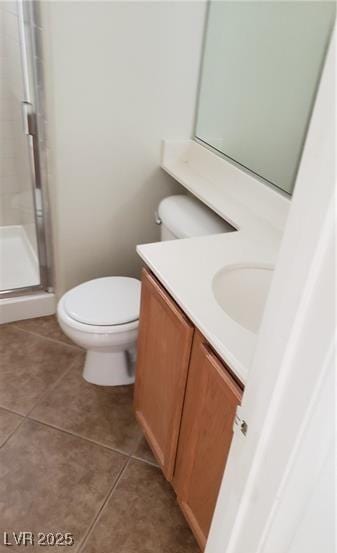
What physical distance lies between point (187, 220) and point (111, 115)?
587 millimetres

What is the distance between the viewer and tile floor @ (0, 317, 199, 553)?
1.46 m

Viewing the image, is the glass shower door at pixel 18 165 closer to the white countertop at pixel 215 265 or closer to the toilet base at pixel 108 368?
the toilet base at pixel 108 368

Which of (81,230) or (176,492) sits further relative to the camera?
(81,230)

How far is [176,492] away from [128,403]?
1.73 ft

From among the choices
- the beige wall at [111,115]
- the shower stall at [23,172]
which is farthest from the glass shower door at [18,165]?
the beige wall at [111,115]

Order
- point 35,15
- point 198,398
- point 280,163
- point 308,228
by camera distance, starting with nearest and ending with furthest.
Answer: point 308,228 → point 198,398 → point 280,163 → point 35,15

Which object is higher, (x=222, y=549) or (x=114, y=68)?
(x=114, y=68)

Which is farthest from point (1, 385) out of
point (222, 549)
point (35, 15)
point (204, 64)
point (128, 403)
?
point (204, 64)

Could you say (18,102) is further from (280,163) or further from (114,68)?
(280,163)

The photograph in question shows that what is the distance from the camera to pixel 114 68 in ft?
6.00

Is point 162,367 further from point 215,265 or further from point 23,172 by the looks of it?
point 23,172

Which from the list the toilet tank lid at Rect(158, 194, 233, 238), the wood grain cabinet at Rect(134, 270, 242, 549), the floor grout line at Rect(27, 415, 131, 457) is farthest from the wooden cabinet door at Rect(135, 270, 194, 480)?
the toilet tank lid at Rect(158, 194, 233, 238)

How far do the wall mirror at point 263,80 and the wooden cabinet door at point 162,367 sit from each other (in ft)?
2.18

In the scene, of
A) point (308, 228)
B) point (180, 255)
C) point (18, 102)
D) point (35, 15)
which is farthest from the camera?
point (18, 102)
